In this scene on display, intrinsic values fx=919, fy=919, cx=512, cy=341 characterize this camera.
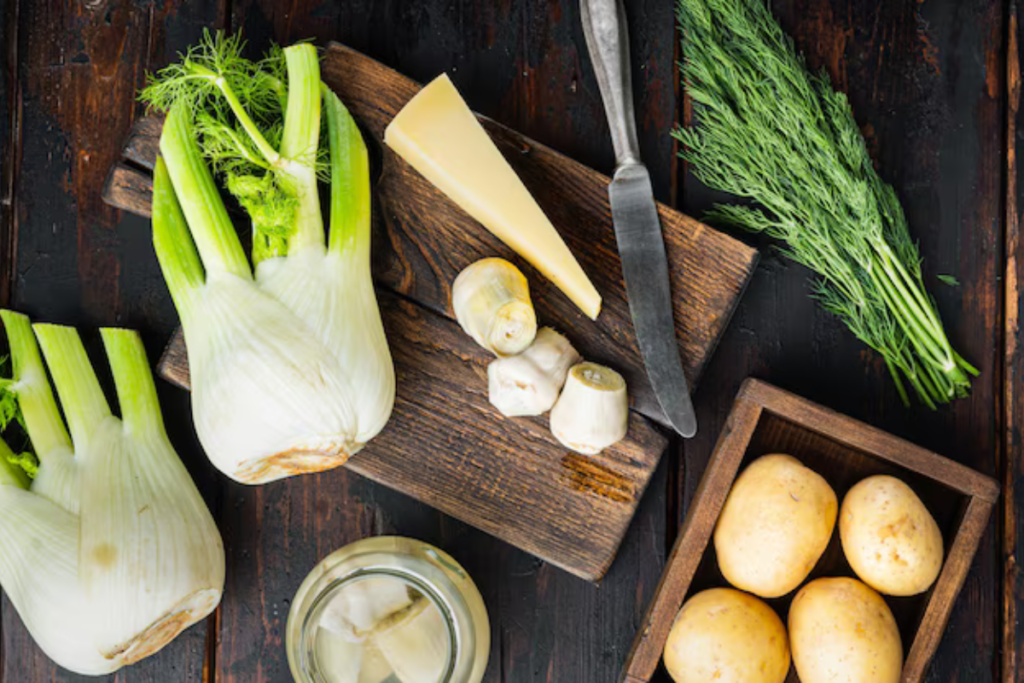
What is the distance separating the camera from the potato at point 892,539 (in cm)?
97

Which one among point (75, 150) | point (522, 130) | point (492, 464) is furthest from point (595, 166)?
point (75, 150)

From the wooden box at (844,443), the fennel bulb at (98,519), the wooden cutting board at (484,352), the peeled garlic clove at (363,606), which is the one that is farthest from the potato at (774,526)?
the fennel bulb at (98,519)

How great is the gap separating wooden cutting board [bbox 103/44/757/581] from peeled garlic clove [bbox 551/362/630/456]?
0.04 metres

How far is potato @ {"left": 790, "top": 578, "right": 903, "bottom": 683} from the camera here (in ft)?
3.09

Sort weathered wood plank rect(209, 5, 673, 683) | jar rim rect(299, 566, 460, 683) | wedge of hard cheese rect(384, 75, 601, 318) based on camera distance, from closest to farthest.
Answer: jar rim rect(299, 566, 460, 683) < wedge of hard cheese rect(384, 75, 601, 318) < weathered wood plank rect(209, 5, 673, 683)

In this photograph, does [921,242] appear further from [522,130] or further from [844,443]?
[522,130]

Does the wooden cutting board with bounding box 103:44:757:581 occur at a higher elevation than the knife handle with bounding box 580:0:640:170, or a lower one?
lower

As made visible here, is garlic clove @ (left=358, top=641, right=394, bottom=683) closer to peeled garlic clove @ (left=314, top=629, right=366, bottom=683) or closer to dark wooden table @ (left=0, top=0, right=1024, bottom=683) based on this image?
peeled garlic clove @ (left=314, top=629, right=366, bottom=683)

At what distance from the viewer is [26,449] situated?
3.76 feet

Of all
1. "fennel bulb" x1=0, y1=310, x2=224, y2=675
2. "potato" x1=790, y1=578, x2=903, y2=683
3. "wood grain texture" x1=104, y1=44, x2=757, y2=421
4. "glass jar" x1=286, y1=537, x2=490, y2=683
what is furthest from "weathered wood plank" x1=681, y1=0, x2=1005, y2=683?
"fennel bulb" x1=0, y1=310, x2=224, y2=675

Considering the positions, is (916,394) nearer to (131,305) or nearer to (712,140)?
(712,140)

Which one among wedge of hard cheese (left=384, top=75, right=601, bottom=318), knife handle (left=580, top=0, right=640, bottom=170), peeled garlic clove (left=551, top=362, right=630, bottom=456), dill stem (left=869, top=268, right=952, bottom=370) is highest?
knife handle (left=580, top=0, right=640, bottom=170)

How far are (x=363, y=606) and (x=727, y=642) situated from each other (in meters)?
0.38

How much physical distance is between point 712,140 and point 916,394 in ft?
1.33
